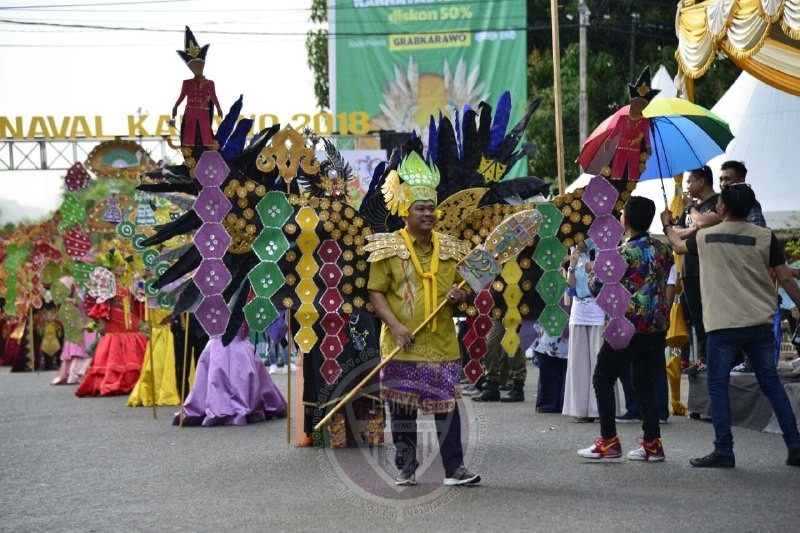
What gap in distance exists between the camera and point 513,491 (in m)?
6.93

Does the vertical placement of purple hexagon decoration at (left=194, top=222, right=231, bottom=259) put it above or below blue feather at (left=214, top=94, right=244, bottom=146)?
below

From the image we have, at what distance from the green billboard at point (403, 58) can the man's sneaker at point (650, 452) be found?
67.6 feet

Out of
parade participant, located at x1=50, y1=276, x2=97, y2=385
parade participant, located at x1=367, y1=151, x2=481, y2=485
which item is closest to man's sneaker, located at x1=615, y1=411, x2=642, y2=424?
parade participant, located at x1=367, y1=151, x2=481, y2=485

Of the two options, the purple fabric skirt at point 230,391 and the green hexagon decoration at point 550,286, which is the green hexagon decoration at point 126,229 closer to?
the purple fabric skirt at point 230,391

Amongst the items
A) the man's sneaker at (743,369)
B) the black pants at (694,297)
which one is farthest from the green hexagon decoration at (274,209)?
the man's sneaker at (743,369)

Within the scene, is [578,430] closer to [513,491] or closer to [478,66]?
[513,491]

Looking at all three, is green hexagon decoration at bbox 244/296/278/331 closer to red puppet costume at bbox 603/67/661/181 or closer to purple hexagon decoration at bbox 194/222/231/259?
purple hexagon decoration at bbox 194/222/231/259

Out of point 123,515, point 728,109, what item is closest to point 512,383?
point 728,109

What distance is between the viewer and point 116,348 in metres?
15.0

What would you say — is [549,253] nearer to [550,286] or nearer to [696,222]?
[550,286]

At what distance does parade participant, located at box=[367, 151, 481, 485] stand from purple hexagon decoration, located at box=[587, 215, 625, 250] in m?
1.05

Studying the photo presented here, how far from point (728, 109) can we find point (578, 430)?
6.80 meters

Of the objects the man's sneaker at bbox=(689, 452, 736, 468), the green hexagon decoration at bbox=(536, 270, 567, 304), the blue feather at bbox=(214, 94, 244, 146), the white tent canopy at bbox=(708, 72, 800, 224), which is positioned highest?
the white tent canopy at bbox=(708, 72, 800, 224)

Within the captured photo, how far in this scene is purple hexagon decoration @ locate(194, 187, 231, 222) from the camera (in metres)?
7.22
